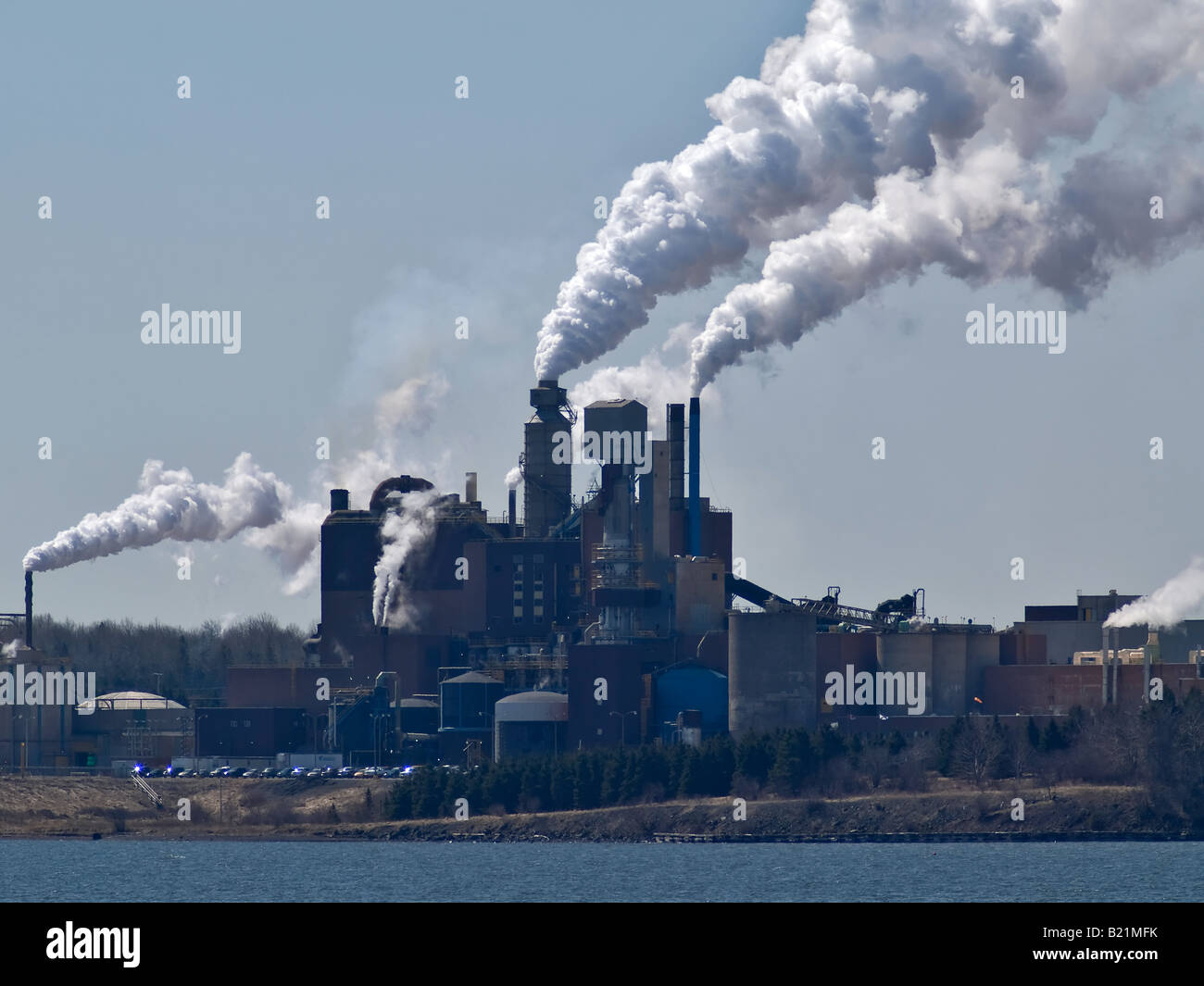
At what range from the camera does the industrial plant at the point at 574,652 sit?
427 ft

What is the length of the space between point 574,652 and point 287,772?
61.2 feet

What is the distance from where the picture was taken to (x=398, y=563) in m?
153

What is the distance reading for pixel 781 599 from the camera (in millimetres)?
141625

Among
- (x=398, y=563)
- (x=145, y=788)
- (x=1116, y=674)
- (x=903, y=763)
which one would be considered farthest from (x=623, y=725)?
(x=398, y=563)

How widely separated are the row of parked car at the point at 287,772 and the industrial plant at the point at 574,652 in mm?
1359

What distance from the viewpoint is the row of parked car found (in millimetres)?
136000

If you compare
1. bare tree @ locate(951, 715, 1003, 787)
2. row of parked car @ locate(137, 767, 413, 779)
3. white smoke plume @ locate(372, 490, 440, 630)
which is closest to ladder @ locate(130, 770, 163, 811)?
row of parked car @ locate(137, 767, 413, 779)

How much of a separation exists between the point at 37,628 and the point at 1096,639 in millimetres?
89834

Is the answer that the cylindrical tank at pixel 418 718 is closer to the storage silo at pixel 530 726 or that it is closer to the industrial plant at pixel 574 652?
the industrial plant at pixel 574 652

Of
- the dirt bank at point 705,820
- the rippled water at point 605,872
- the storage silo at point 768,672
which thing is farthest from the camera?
the storage silo at point 768,672

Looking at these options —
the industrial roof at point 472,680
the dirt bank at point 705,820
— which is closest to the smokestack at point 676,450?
the industrial roof at point 472,680

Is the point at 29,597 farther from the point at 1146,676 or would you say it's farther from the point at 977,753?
the point at 1146,676
